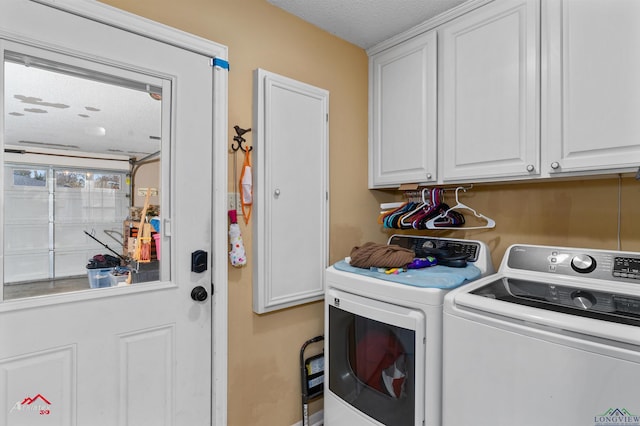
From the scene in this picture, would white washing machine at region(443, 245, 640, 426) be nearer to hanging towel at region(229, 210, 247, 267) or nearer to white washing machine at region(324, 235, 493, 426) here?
white washing machine at region(324, 235, 493, 426)

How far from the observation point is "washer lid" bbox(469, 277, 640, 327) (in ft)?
3.37

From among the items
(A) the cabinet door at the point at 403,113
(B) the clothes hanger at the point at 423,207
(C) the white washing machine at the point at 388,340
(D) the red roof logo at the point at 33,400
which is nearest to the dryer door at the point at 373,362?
(C) the white washing machine at the point at 388,340

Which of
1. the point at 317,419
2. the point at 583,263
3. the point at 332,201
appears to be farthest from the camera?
the point at 332,201

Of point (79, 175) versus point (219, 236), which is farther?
point (219, 236)

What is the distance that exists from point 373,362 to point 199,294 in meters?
0.88

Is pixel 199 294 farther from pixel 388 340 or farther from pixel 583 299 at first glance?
pixel 583 299

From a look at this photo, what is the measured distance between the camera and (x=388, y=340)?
146cm

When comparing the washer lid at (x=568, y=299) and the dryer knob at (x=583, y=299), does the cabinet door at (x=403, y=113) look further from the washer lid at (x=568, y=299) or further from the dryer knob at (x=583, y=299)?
the dryer knob at (x=583, y=299)

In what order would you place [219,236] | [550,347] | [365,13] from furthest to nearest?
[365,13] < [219,236] < [550,347]

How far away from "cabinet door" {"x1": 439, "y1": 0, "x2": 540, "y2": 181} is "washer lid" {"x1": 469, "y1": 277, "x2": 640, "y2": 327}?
525mm

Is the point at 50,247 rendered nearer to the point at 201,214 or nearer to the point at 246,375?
the point at 201,214

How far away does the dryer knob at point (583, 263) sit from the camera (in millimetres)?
1383

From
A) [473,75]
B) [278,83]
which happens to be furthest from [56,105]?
[473,75]

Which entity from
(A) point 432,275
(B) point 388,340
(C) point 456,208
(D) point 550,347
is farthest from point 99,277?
(C) point 456,208
